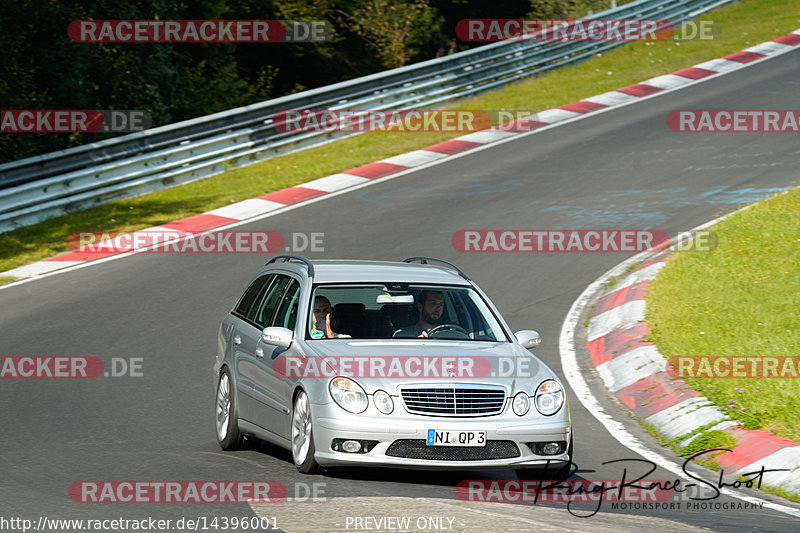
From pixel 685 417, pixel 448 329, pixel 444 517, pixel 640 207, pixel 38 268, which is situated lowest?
pixel 38 268

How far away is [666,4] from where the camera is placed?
32.4 metres

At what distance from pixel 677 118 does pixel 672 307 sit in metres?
11.7

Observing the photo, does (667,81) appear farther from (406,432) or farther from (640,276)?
(406,432)

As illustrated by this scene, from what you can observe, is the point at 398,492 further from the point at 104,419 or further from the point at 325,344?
the point at 104,419

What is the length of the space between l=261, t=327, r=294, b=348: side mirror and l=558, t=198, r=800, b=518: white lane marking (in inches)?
116

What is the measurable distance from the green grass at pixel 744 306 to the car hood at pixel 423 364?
2098mm

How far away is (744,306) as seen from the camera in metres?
12.2

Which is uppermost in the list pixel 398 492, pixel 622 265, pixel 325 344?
pixel 325 344

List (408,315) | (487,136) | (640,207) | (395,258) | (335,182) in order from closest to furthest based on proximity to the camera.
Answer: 1. (408,315)
2. (395,258)
3. (640,207)
4. (335,182)
5. (487,136)

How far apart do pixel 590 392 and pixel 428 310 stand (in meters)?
2.57

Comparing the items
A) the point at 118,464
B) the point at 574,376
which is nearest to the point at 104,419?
the point at 118,464

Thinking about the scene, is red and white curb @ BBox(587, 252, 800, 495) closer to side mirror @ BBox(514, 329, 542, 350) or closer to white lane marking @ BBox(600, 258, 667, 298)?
white lane marking @ BBox(600, 258, 667, 298)

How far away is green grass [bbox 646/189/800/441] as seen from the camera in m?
9.38

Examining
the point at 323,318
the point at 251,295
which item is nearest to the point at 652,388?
the point at 323,318
